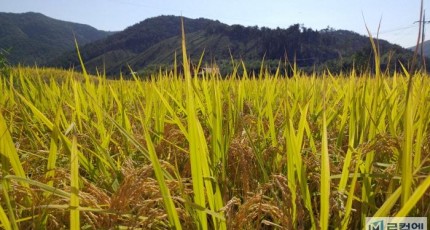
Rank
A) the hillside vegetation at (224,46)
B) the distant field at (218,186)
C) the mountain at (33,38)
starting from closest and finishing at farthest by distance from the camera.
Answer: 1. the distant field at (218,186)
2. the hillside vegetation at (224,46)
3. the mountain at (33,38)

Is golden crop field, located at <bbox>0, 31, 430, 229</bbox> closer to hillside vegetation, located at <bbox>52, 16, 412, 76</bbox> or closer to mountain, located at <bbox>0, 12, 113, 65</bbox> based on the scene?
hillside vegetation, located at <bbox>52, 16, 412, 76</bbox>

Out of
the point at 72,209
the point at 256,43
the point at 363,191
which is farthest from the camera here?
the point at 256,43

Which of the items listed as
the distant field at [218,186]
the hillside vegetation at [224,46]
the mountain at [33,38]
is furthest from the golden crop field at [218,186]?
the mountain at [33,38]

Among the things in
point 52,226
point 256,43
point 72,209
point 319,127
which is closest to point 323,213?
point 72,209

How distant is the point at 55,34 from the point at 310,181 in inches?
8457

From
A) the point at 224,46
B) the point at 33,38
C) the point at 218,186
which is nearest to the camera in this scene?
the point at 218,186

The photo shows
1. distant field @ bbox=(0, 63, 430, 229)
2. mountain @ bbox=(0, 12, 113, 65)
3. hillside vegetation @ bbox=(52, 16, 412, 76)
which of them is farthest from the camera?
mountain @ bbox=(0, 12, 113, 65)

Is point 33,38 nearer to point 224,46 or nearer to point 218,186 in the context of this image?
point 224,46

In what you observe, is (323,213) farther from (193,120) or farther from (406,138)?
(193,120)

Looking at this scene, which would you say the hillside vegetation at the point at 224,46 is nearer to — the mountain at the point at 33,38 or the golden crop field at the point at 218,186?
the mountain at the point at 33,38

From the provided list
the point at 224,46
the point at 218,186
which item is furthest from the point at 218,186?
the point at 224,46

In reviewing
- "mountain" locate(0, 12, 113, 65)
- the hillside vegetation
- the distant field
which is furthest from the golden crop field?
"mountain" locate(0, 12, 113, 65)

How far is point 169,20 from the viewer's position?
175 m

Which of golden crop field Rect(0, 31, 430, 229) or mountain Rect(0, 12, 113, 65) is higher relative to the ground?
mountain Rect(0, 12, 113, 65)
